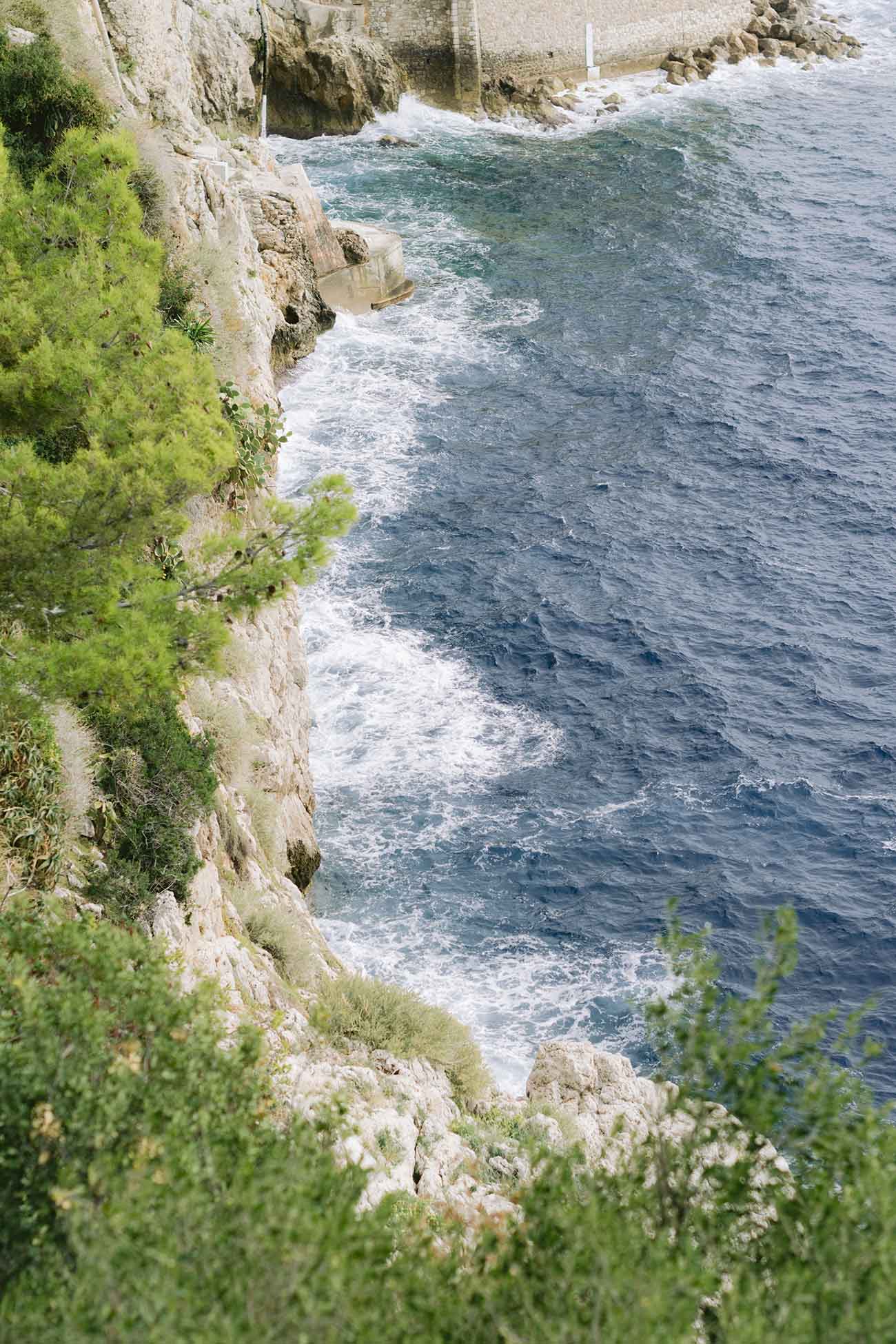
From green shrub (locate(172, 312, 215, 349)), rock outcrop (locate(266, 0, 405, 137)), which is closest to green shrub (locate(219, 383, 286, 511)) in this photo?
green shrub (locate(172, 312, 215, 349))

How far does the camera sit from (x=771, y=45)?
255 ft

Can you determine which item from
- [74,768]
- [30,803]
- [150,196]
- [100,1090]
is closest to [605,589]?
[150,196]

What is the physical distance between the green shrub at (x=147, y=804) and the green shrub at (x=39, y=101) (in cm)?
1420

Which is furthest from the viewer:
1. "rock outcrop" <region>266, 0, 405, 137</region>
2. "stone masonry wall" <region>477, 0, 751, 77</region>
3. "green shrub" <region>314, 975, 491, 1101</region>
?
"stone masonry wall" <region>477, 0, 751, 77</region>

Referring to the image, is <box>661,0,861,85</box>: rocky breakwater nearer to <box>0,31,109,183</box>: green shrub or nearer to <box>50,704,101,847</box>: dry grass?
<box>0,31,109,183</box>: green shrub

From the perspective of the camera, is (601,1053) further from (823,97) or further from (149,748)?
(823,97)

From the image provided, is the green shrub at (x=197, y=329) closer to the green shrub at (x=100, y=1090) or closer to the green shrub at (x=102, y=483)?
the green shrub at (x=102, y=483)

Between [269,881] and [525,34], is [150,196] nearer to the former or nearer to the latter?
[269,881]

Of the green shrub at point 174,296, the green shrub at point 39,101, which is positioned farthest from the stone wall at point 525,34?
the green shrub at point 174,296

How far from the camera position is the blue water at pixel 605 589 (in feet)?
86.1

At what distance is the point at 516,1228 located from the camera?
30.1 ft

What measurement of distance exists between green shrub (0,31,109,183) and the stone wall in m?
46.8

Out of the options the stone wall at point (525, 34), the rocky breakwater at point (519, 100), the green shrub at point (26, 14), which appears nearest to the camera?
the green shrub at point (26, 14)

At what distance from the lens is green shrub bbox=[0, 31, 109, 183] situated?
25.7 metres
